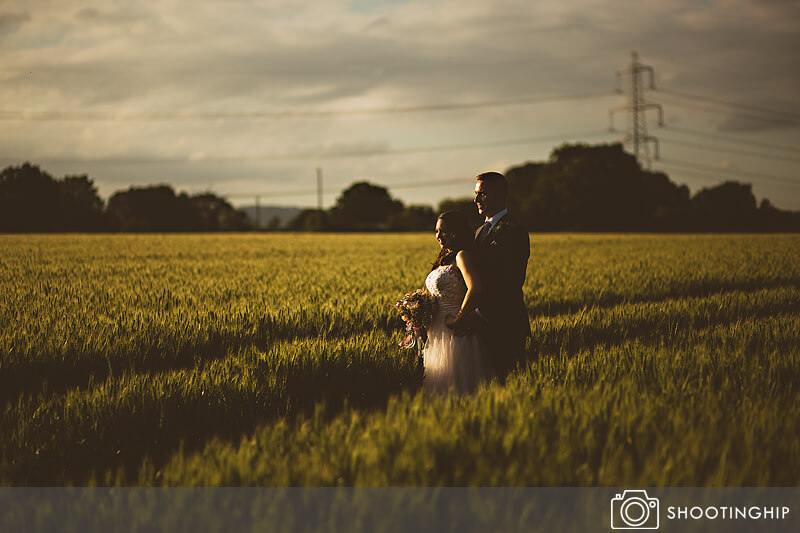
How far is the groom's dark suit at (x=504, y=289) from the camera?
5176 millimetres

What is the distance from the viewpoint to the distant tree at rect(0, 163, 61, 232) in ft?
233

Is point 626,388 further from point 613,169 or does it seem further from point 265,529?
point 613,169

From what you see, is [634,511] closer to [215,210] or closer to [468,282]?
[468,282]

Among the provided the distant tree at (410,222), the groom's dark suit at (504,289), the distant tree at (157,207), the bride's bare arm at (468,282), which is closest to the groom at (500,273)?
the groom's dark suit at (504,289)

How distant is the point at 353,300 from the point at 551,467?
829 centimetres

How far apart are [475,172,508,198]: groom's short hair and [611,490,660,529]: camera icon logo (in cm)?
303

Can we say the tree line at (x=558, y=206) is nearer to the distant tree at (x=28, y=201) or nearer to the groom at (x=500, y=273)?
the distant tree at (x=28, y=201)

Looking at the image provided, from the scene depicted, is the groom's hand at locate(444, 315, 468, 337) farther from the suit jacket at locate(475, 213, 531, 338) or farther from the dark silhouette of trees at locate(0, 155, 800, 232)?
the dark silhouette of trees at locate(0, 155, 800, 232)

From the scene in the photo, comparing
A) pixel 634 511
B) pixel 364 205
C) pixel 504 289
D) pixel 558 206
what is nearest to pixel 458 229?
pixel 504 289

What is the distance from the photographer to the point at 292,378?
681cm

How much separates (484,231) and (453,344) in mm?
1127

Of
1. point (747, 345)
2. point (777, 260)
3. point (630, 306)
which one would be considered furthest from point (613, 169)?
point (747, 345)

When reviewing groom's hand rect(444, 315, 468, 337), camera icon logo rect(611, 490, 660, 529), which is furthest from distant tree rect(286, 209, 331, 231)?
camera icon logo rect(611, 490, 660, 529)

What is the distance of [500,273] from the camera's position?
5.25 m
